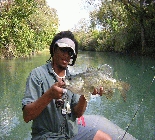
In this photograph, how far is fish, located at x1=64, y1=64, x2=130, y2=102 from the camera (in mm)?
2654

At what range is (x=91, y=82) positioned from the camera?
279 centimetres

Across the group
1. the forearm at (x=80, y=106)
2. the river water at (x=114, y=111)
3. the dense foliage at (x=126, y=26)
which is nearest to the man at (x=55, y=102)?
the forearm at (x=80, y=106)

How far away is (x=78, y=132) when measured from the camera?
131 inches

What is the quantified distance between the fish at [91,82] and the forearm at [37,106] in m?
0.20

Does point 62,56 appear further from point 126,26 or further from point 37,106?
point 126,26

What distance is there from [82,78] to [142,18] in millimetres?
28130

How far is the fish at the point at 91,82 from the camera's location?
265cm

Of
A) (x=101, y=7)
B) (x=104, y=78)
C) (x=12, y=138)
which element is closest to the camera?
(x=104, y=78)

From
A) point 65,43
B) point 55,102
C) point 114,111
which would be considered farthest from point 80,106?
point 114,111

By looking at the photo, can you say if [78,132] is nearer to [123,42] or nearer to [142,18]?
[142,18]

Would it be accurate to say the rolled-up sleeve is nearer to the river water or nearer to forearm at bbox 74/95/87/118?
forearm at bbox 74/95/87/118

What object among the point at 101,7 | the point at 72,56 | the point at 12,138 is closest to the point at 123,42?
the point at 101,7

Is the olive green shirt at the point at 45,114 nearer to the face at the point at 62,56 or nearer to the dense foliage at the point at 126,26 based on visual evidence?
the face at the point at 62,56

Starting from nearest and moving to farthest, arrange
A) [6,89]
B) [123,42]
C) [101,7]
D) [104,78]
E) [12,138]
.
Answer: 1. [104,78]
2. [12,138]
3. [6,89]
4. [123,42]
5. [101,7]
